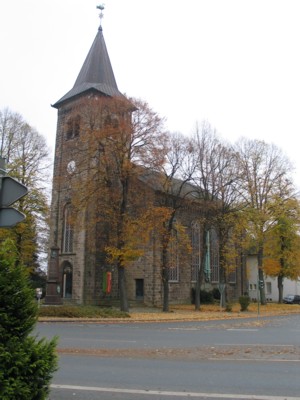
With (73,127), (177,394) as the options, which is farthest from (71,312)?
(177,394)

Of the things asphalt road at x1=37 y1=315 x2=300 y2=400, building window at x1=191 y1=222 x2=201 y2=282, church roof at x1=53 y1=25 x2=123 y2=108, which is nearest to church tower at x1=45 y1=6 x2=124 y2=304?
church roof at x1=53 y1=25 x2=123 y2=108

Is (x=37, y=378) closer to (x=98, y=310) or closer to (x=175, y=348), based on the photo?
(x=175, y=348)

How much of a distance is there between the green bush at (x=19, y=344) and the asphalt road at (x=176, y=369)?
2236 millimetres

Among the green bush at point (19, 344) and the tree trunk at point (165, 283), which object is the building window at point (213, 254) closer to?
the tree trunk at point (165, 283)

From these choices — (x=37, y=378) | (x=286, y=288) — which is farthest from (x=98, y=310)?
(x=286, y=288)

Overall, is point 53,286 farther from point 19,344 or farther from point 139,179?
point 19,344

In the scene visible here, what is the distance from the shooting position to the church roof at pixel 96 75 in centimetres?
4078

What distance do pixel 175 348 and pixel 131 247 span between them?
1671 centimetres

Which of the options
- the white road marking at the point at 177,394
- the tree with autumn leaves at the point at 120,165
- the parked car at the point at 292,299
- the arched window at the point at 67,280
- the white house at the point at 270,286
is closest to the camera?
the white road marking at the point at 177,394

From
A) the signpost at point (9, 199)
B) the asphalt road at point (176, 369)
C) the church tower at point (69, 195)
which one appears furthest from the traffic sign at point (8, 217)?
the church tower at point (69, 195)

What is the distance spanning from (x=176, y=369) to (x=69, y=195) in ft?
106

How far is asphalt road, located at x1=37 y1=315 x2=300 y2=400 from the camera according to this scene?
673 cm

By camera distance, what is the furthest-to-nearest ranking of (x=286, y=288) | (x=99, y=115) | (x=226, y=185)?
1. (x=286, y=288)
2. (x=226, y=185)
3. (x=99, y=115)

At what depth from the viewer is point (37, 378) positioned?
428 cm
